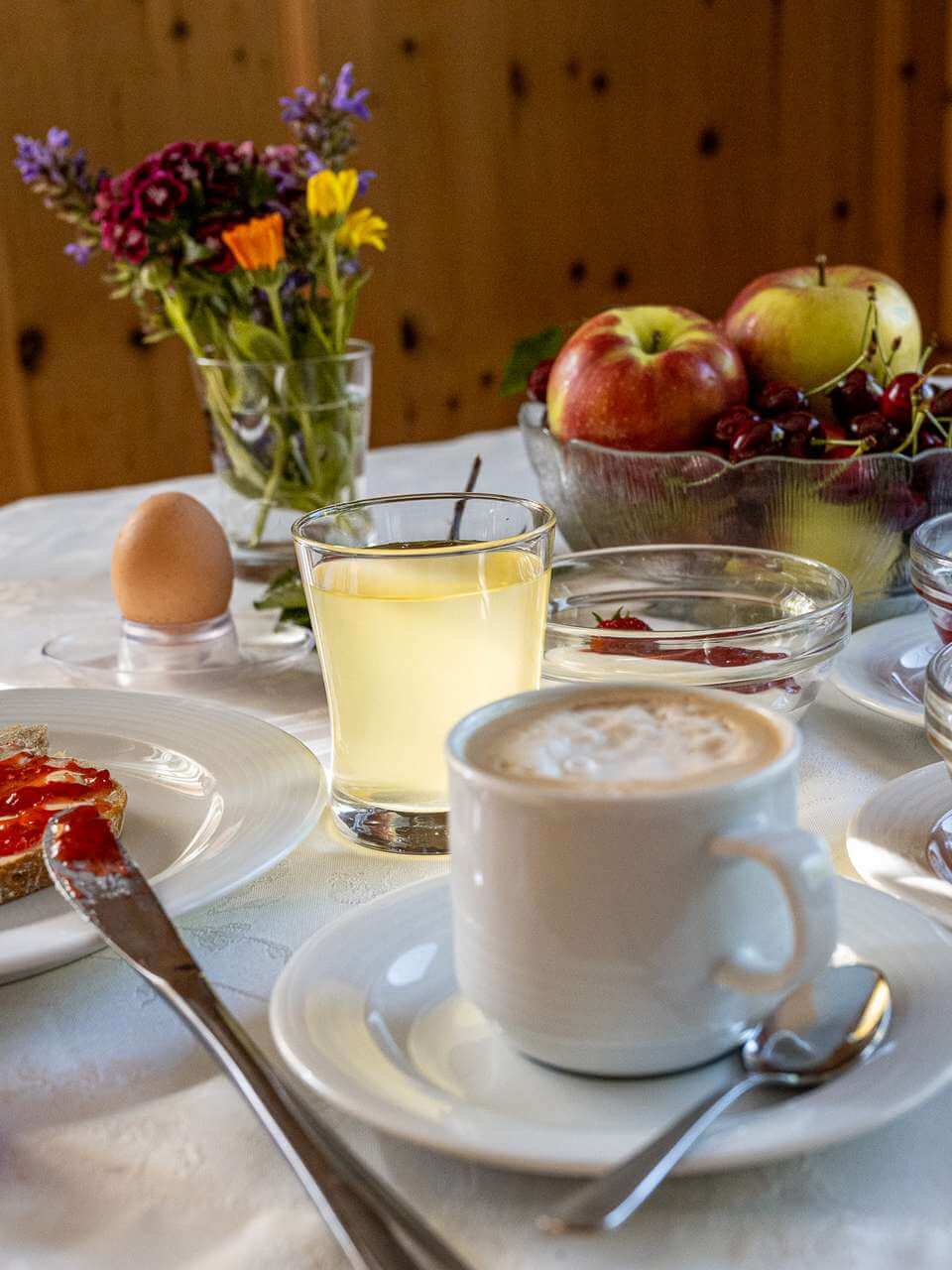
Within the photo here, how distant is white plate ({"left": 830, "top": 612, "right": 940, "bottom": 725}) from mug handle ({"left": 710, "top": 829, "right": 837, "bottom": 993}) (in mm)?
375

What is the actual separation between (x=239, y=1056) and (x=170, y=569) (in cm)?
61

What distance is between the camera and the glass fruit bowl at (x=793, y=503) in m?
0.96

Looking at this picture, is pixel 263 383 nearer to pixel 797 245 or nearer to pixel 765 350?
pixel 765 350

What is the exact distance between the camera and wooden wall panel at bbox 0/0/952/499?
3.03m

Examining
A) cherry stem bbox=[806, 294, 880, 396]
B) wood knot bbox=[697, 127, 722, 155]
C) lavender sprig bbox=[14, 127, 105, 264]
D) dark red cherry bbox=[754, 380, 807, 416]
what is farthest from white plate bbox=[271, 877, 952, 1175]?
wood knot bbox=[697, 127, 722, 155]

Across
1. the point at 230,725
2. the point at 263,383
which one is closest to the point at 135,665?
the point at 230,725

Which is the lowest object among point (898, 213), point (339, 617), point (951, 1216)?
point (951, 1216)

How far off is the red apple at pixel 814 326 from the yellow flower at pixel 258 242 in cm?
41

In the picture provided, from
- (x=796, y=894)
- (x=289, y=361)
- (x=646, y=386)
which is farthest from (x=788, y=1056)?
(x=289, y=361)

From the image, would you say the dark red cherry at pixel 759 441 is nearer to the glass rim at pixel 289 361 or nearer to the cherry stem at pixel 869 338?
the cherry stem at pixel 869 338

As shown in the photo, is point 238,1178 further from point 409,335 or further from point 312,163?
point 409,335

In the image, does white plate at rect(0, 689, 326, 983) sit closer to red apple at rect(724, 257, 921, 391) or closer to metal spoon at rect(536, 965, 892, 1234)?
metal spoon at rect(536, 965, 892, 1234)

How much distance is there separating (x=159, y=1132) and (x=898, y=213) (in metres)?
3.90

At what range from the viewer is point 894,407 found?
39.4 inches
